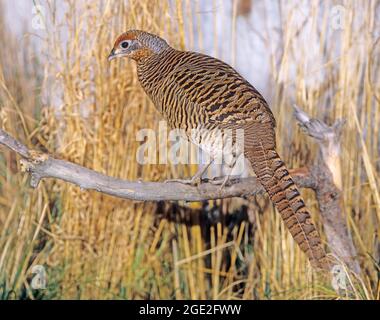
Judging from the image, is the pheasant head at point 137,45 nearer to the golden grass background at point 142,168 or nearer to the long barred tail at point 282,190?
the golden grass background at point 142,168

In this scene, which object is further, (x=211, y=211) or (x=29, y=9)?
(x=29, y=9)

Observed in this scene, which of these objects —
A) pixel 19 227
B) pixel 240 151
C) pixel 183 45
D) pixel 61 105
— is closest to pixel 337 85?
pixel 183 45

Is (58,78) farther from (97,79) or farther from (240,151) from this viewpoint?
(240,151)

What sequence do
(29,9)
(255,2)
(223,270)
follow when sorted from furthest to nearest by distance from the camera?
(255,2)
(29,9)
(223,270)

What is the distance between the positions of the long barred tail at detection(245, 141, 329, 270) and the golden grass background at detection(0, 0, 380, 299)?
72 centimetres

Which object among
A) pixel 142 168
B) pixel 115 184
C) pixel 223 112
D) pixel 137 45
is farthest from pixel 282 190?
pixel 142 168

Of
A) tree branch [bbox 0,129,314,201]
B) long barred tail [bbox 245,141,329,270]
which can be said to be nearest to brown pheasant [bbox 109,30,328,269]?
long barred tail [bbox 245,141,329,270]

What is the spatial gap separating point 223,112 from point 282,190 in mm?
414

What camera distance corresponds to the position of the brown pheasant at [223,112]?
3363 mm

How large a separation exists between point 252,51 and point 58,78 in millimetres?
1582

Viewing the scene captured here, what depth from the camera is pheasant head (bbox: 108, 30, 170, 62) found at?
3.87m

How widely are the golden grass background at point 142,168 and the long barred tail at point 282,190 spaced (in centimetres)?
72

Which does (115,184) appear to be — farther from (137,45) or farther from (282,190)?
(137,45)

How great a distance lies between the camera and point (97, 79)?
13.9ft
